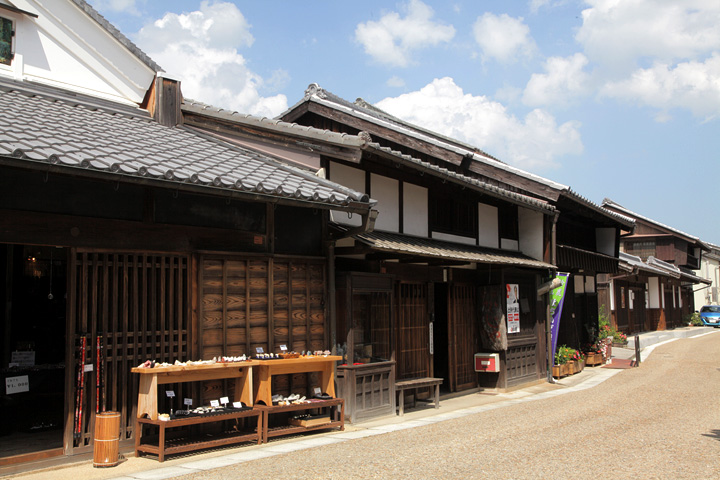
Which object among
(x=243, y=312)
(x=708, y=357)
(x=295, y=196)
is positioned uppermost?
(x=295, y=196)

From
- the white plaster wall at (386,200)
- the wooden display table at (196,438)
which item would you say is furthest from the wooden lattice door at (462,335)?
the wooden display table at (196,438)

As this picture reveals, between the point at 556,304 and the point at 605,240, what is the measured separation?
292 inches

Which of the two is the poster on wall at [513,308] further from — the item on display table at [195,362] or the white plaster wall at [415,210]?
the item on display table at [195,362]

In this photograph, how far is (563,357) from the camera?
1912 centimetres

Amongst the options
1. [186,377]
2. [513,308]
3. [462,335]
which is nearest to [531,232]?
[513,308]

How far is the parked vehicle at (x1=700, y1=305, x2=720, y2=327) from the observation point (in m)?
46.8

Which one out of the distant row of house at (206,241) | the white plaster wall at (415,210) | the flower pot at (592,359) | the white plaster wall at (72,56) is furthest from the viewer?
the flower pot at (592,359)

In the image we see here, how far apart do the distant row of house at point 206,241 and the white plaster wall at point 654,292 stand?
25.5 meters

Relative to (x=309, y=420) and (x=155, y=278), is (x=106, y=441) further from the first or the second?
(x=309, y=420)

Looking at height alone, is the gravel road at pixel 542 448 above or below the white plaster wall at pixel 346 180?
below

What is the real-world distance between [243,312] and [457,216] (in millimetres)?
7559

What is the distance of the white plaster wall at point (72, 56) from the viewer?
9789mm

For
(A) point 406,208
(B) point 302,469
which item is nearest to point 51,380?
(B) point 302,469

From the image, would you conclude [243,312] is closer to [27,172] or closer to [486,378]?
[27,172]
